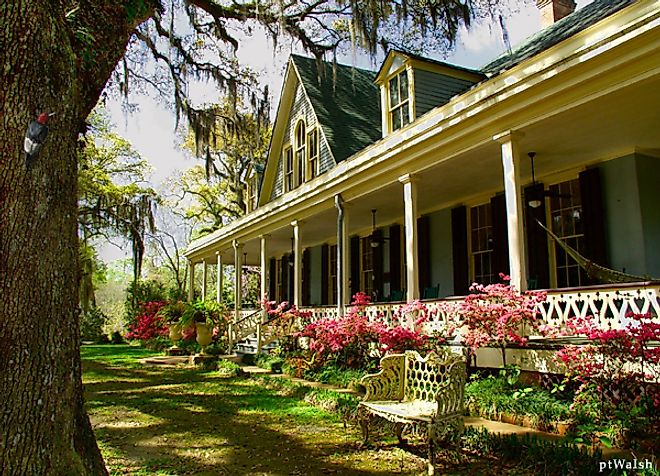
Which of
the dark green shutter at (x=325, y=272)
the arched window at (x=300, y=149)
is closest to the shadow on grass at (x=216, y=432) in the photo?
the dark green shutter at (x=325, y=272)

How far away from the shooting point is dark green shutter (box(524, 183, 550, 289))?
8.86 m

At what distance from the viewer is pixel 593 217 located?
8031mm

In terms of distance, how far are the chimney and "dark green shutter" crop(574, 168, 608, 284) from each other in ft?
20.4

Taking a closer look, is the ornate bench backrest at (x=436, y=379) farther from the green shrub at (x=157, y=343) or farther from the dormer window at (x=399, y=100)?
the green shrub at (x=157, y=343)

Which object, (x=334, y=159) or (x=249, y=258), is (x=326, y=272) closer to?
(x=334, y=159)

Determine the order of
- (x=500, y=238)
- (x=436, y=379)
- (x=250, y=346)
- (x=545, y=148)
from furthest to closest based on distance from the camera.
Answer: (x=250, y=346) → (x=500, y=238) → (x=545, y=148) → (x=436, y=379)

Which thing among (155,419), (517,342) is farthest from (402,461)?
(155,419)

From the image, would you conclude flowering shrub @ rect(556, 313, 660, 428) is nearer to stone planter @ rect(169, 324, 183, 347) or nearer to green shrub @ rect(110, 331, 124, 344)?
stone planter @ rect(169, 324, 183, 347)

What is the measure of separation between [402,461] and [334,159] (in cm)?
1000

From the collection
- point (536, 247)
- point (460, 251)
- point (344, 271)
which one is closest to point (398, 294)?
point (460, 251)

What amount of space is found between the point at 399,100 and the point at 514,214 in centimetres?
474

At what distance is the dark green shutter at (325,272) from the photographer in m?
16.5

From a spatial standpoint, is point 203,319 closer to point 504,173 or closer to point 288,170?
point 288,170

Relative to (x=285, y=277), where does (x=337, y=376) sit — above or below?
below
